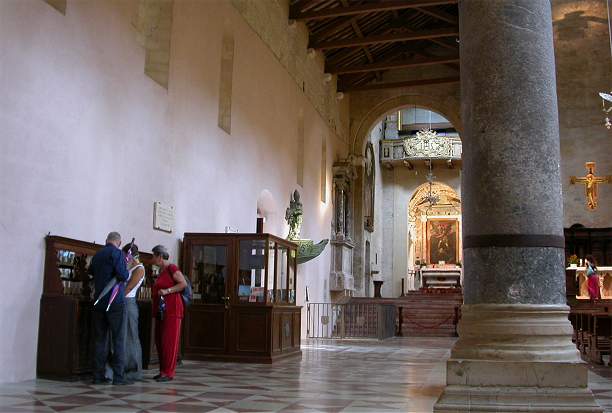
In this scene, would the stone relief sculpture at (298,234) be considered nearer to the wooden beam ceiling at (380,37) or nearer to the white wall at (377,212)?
the wooden beam ceiling at (380,37)

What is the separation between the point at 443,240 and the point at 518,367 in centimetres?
3184

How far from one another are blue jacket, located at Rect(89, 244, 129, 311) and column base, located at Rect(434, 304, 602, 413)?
3.70 metres

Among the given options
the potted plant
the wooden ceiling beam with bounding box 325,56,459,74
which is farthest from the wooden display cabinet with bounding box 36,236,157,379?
the potted plant

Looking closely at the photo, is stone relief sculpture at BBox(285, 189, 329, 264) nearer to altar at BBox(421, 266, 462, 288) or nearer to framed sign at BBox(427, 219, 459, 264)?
altar at BBox(421, 266, 462, 288)

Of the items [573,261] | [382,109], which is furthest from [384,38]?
[573,261]

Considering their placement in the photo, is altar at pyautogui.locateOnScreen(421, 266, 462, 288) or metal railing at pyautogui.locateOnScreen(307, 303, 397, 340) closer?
metal railing at pyautogui.locateOnScreen(307, 303, 397, 340)

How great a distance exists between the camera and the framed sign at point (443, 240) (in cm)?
3519

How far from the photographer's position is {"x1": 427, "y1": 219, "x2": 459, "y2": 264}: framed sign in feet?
115

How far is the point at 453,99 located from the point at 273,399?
19628 mm

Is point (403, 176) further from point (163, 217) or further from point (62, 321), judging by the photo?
point (62, 321)

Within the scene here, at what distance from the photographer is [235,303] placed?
10.2 m

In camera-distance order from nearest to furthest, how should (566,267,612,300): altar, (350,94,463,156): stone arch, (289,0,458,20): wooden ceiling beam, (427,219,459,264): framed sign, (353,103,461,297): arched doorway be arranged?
1. (289,0,458,20): wooden ceiling beam
2. (566,267,612,300): altar
3. (350,94,463,156): stone arch
4. (353,103,461,297): arched doorway
5. (427,219,459,264): framed sign

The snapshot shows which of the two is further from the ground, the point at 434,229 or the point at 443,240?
the point at 434,229

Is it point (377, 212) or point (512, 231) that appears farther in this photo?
point (377, 212)
